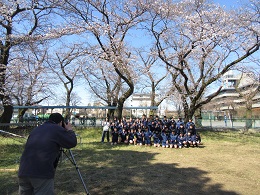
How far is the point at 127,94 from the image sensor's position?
56.3 ft

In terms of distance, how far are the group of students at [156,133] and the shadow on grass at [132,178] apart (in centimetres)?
389

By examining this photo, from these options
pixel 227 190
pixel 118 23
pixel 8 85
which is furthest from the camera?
pixel 118 23

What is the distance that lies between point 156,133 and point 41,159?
9.95m

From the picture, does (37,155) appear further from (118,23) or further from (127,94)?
(127,94)

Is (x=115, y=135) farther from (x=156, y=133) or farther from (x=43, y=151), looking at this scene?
(x=43, y=151)

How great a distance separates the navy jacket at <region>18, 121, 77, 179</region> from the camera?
3.02m

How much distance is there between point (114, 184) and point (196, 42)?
11598 mm

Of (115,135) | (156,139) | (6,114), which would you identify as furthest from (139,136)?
(6,114)

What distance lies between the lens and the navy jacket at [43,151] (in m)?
3.02

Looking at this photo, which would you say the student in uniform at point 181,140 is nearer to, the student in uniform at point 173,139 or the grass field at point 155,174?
the student in uniform at point 173,139

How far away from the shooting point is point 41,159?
304cm

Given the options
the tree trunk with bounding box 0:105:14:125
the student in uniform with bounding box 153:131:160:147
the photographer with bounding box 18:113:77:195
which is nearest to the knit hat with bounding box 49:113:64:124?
the photographer with bounding box 18:113:77:195

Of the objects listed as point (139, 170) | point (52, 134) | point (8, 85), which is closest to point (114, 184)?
point (139, 170)

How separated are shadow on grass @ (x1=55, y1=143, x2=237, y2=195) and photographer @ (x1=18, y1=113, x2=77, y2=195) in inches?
86.5
